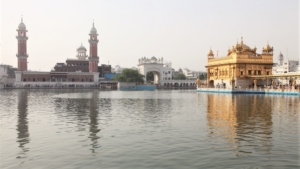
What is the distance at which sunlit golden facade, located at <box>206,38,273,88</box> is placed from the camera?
53.9 m

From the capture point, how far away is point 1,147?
9789mm

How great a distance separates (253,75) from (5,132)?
47.7 metres

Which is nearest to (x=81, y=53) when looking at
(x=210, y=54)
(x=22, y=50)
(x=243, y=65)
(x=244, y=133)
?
(x=22, y=50)

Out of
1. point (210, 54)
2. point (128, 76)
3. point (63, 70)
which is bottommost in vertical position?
point (128, 76)

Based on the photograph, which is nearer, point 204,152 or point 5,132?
point 204,152

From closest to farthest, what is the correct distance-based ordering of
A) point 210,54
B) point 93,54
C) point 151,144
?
point 151,144 < point 210,54 < point 93,54

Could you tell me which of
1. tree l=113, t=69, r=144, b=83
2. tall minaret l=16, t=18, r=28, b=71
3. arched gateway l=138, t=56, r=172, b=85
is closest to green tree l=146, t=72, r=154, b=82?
arched gateway l=138, t=56, r=172, b=85

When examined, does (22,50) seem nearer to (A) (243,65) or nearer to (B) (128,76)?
(B) (128,76)

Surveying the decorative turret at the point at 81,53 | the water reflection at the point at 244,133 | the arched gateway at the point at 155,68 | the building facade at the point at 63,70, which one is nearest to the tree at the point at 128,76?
the arched gateway at the point at 155,68

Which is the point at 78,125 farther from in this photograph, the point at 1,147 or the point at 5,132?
the point at 1,147

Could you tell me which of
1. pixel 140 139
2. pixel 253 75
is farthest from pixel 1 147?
pixel 253 75

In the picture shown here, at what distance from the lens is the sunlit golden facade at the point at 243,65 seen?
177 ft

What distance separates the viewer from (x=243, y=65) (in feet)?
178

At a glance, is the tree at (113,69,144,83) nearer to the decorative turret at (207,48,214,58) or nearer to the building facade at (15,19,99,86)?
the building facade at (15,19,99,86)
